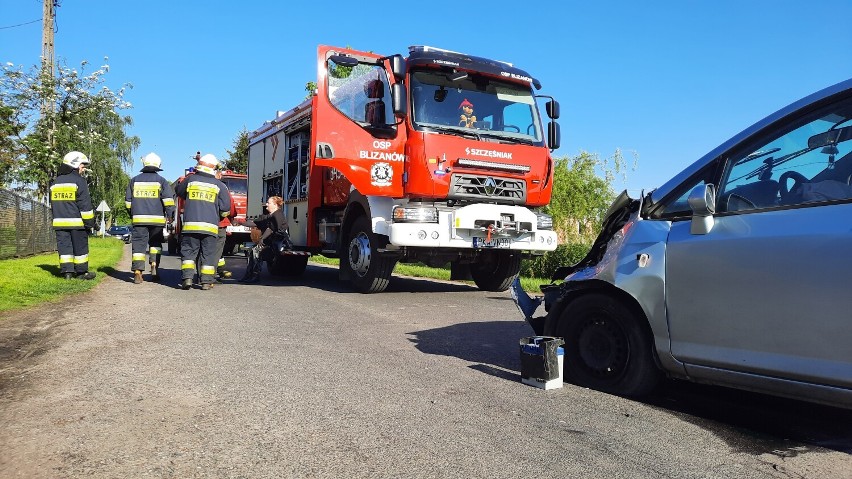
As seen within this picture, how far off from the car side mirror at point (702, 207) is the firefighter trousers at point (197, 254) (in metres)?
7.84

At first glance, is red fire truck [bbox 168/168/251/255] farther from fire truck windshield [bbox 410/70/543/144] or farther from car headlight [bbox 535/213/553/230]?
car headlight [bbox 535/213/553/230]

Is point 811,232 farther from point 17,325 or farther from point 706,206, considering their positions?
point 17,325

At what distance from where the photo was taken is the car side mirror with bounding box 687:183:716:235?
12.0 ft

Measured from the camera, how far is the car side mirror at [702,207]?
3.67 meters

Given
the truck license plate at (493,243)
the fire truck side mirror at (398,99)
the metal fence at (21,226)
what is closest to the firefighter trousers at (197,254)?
the fire truck side mirror at (398,99)

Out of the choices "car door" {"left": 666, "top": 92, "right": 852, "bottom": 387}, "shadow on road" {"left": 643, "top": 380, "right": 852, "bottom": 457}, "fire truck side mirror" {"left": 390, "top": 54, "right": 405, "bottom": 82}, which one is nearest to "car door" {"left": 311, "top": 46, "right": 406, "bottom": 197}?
"fire truck side mirror" {"left": 390, "top": 54, "right": 405, "bottom": 82}

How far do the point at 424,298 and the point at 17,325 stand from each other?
5235 mm

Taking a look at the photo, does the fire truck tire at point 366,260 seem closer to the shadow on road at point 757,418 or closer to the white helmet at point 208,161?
the white helmet at point 208,161

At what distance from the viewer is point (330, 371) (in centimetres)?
473

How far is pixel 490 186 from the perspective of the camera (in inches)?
362

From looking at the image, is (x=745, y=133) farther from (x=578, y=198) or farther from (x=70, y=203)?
(x=578, y=198)

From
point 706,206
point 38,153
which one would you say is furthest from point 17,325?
point 38,153

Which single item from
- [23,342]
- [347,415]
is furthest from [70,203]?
[347,415]

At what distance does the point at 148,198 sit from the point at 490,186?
5.56 meters
